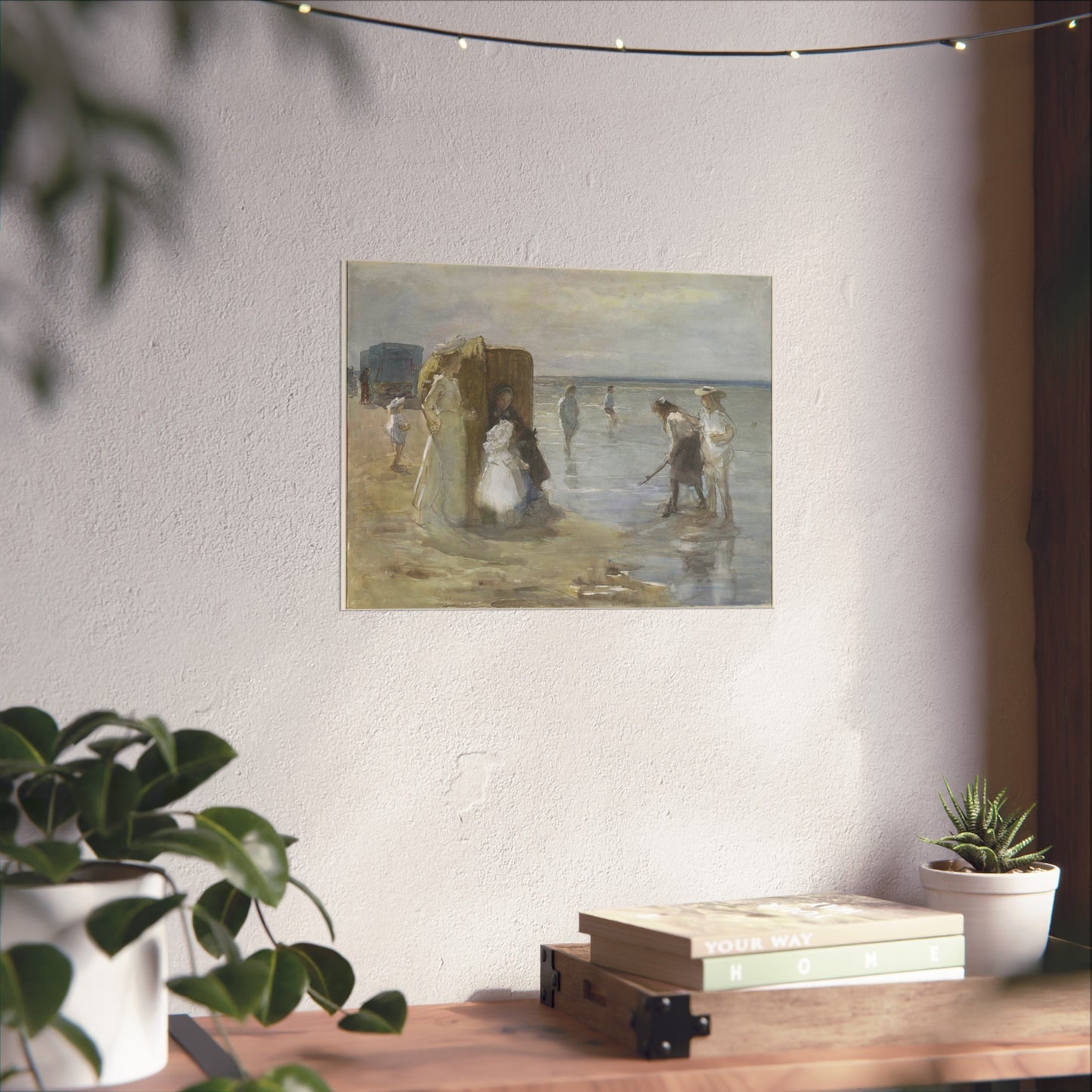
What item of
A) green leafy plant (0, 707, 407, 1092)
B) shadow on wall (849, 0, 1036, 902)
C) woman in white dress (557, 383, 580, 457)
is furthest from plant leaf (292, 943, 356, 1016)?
shadow on wall (849, 0, 1036, 902)

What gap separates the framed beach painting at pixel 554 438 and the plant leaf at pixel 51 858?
55 centimetres

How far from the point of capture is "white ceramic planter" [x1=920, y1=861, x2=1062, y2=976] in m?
1.39

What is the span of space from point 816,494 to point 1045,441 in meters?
0.32

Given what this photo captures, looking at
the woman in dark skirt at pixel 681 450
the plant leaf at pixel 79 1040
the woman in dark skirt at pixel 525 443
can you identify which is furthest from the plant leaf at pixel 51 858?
the woman in dark skirt at pixel 681 450

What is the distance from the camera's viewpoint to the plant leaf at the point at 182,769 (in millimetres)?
1045

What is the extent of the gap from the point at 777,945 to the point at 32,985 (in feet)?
2.31

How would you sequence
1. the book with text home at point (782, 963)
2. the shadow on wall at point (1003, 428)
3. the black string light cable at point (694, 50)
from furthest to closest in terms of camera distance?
the shadow on wall at point (1003, 428), the black string light cable at point (694, 50), the book with text home at point (782, 963)

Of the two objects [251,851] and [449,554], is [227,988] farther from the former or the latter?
[449,554]

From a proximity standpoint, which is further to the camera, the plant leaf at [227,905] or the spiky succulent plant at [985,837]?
the spiky succulent plant at [985,837]

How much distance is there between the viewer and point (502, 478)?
57.7 inches

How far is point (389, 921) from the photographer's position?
56.0 inches

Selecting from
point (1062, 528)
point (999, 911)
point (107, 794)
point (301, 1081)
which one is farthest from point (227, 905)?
point (1062, 528)

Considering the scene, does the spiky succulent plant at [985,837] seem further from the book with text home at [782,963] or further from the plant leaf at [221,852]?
the plant leaf at [221,852]

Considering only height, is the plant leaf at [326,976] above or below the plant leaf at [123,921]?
below
